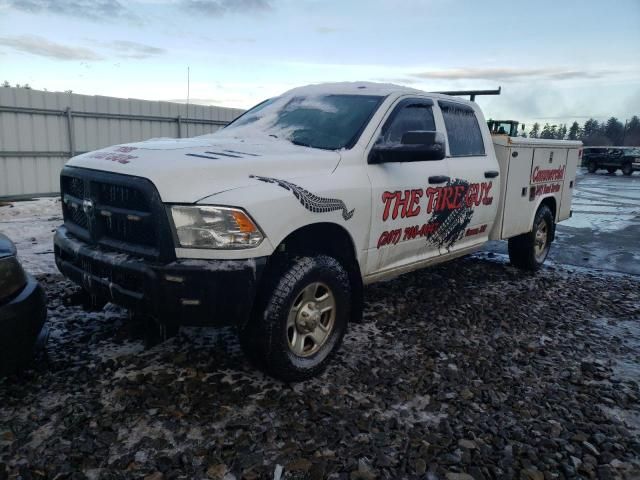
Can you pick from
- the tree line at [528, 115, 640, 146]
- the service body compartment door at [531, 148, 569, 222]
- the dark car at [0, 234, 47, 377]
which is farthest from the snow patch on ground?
the tree line at [528, 115, 640, 146]

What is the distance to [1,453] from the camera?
2438mm

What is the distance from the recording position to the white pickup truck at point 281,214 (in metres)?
2.70

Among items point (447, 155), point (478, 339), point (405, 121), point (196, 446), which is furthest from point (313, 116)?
point (196, 446)

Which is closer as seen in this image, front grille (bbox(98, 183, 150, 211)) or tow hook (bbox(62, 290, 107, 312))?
front grille (bbox(98, 183, 150, 211))

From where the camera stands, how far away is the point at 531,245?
20.2 ft

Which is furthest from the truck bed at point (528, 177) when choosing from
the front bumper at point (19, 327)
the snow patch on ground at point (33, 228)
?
the snow patch on ground at point (33, 228)

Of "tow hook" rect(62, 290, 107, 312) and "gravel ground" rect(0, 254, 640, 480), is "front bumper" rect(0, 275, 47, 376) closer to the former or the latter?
"gravel ground" rect(0, 254, 640, 480)

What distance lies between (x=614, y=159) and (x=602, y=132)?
11848 centimetres

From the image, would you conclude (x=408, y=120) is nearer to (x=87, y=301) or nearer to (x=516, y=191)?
(x=516, y=191)

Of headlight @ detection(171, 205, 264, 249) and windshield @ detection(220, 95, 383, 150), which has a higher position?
windshield @ detection(220, 95, 383, 150)

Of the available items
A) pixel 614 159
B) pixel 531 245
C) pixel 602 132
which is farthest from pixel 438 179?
pixel 602 132

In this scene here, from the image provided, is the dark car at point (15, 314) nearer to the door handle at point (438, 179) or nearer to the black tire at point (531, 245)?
the door handle at point (438, 179)

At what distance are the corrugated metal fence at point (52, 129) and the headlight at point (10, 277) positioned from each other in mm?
9300

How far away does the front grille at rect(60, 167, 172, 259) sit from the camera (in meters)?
2.69
